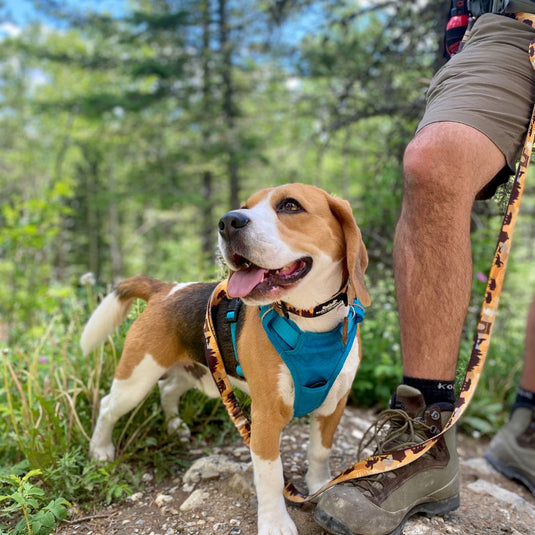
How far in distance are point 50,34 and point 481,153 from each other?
3127 centimetres

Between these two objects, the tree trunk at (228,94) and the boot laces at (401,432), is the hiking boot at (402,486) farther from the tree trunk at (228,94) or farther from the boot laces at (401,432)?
the tree trunk at (228,94)

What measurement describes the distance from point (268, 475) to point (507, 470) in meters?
1.64

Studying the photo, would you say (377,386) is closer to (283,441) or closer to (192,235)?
(283,441)

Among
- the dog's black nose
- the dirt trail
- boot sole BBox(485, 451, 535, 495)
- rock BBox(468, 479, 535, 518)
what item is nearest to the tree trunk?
boot sole BBox(485, 451, 535, 495)

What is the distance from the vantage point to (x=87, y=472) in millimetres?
2459

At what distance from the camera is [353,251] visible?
6.42 ft

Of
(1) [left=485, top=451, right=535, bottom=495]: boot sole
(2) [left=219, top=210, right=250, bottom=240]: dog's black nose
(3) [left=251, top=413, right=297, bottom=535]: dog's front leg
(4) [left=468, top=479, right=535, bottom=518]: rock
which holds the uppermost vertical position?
(2) [left=219, top=210, right=250, bottom=240]: dog's black nose

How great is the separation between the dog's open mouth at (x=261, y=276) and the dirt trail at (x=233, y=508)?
3.30 feet

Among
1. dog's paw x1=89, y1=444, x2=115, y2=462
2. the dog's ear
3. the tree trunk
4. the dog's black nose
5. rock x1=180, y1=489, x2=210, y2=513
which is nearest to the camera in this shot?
the dog's black nose

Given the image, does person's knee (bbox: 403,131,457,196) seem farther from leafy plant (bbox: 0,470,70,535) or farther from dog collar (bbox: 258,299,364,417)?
leafy plant (bbox: 0,470,70,535)

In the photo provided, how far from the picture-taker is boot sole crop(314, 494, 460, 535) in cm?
185

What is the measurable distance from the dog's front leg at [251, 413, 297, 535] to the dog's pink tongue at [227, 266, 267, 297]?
21.0 inches

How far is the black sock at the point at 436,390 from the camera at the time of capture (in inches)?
80.9

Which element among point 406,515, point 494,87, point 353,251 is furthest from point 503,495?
point 494,87
